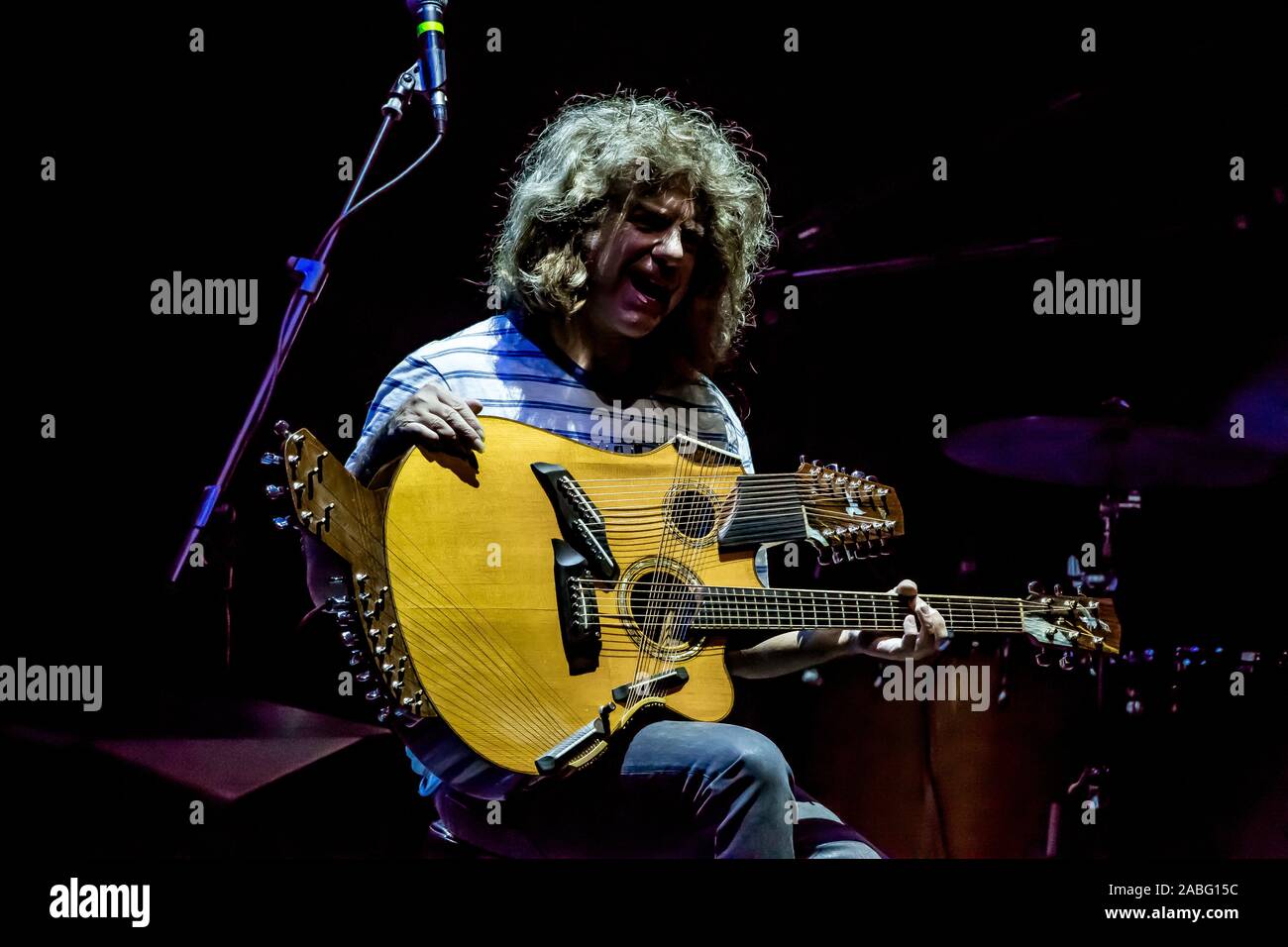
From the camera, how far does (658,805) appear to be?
2121mm

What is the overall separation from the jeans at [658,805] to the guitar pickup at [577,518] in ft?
1.13

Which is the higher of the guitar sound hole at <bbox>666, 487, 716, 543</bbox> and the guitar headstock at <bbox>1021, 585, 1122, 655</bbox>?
the guitar sound hole at <bbox>666, 487, 716, 543</bbox>

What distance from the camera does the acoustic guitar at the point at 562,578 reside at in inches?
77.6

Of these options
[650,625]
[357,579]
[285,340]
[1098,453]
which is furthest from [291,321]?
[1098,453]

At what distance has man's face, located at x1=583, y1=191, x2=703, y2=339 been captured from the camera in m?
2.46

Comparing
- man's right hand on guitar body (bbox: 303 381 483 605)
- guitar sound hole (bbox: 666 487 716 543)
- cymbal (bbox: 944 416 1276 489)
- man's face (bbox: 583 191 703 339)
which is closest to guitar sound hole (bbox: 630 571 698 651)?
guitar sound hole (bbox: 666 487 716 543)

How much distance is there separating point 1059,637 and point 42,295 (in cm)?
253

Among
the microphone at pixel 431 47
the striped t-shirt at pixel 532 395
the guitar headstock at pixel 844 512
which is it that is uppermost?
the microphone at pixel 431 47

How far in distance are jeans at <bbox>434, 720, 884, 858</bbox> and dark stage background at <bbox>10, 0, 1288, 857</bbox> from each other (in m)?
0.48

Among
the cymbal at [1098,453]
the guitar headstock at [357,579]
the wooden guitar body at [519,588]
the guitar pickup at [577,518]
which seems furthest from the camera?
the cymbal at [1098,453]

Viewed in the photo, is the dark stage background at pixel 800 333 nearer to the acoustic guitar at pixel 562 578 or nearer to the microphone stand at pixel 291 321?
the microphone stand at pixel 291 321

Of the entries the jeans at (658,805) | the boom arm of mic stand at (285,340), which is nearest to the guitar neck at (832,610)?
the jeans at (658,805)

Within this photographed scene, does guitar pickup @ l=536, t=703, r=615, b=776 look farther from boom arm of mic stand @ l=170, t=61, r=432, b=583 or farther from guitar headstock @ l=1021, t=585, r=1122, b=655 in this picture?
guitar headstock @ l=1021, t=585, r=1122, b=655
